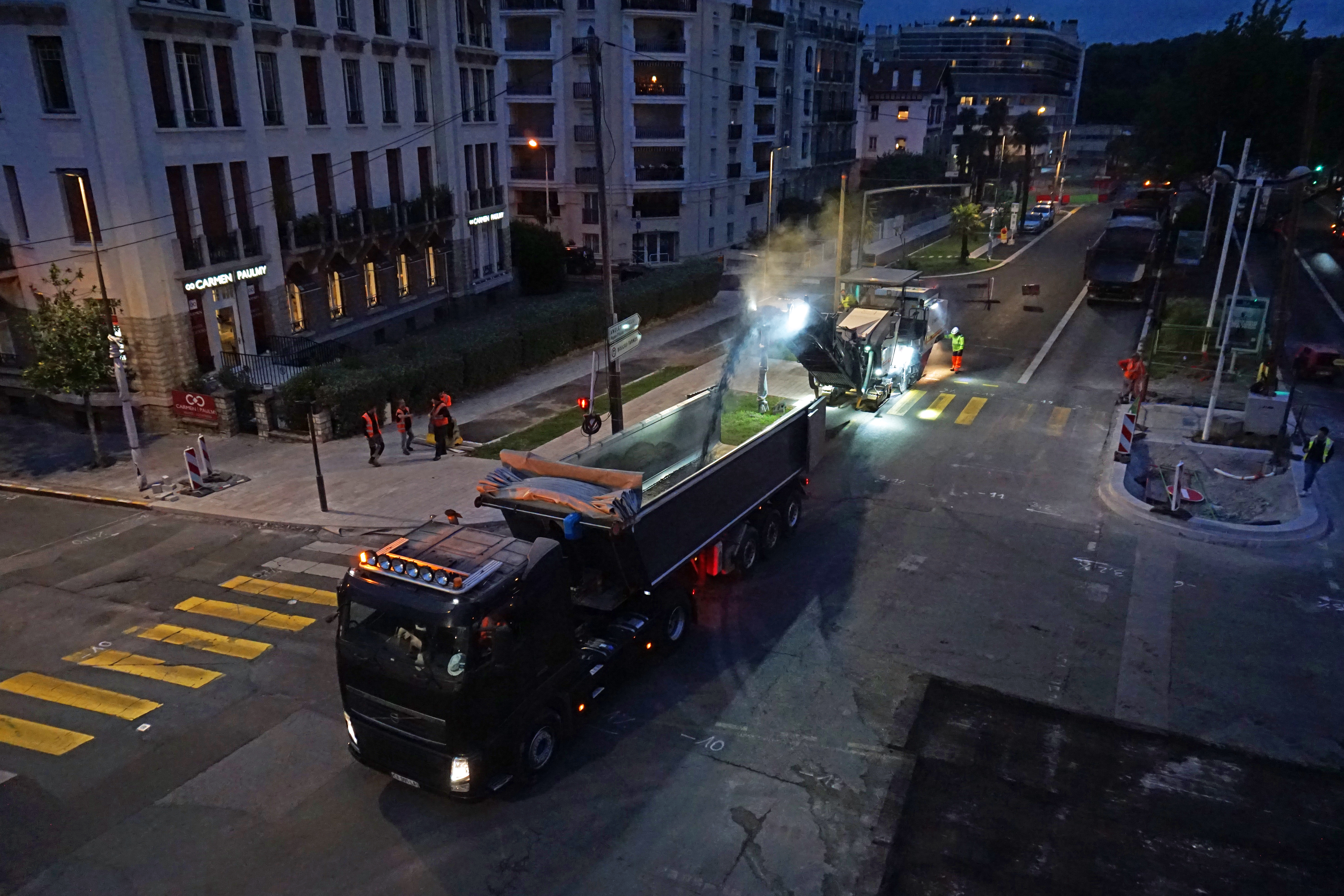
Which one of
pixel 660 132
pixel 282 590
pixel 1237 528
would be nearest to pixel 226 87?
pixel 282 590

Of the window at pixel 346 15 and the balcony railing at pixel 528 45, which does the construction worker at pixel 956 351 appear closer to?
the window at pixel 346 15

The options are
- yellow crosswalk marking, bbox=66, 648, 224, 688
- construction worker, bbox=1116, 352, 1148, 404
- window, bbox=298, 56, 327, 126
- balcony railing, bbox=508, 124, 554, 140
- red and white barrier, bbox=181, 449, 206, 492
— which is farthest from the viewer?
balcony railing, bbox=508, 124, 554, 140

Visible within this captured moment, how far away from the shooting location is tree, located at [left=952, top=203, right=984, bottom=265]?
51.8 metres

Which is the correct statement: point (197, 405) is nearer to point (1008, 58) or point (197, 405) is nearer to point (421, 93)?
point (421, 93)

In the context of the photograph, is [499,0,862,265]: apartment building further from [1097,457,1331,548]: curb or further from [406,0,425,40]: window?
[1097,457,1331,548]: curb

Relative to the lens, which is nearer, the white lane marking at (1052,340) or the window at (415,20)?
the white lane marking at (1052,340)

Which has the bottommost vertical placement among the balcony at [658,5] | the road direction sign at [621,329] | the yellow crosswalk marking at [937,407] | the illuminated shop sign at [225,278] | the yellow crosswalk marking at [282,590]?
the yellow crosswalk marking at [282,590]

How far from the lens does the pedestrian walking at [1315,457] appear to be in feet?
60.8

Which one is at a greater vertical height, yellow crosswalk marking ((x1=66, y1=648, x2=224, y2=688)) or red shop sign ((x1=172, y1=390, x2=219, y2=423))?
red shop sign ((x1=172, y1=390, x2=219, y2=423))

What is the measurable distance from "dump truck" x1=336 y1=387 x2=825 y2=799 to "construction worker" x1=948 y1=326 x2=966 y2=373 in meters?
17.1

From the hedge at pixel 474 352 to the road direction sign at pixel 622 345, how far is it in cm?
747

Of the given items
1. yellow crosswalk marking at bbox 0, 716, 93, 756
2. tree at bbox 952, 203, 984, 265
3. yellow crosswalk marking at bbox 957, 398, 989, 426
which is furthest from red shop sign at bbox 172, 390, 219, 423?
tree at bbox 952, 203, 984, 265

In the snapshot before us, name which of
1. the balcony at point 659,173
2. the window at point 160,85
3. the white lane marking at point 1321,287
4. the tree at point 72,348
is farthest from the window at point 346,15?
the white lane marking at point 1321,287

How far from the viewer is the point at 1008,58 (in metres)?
143
